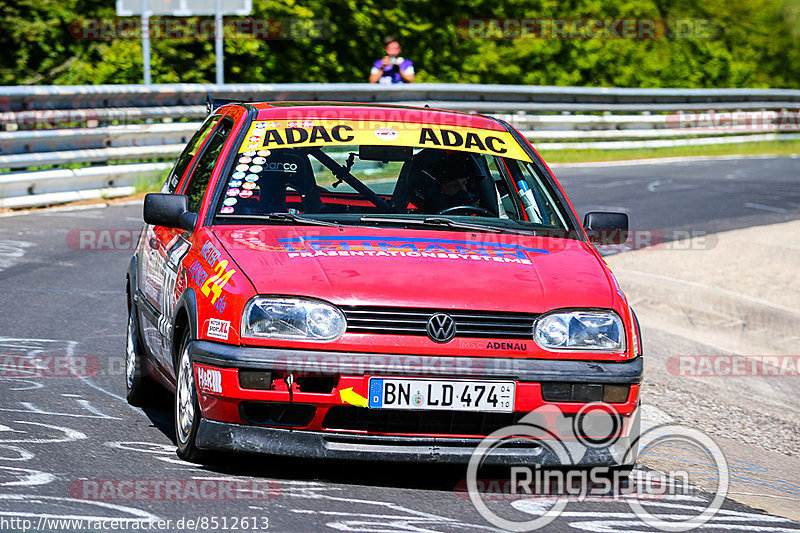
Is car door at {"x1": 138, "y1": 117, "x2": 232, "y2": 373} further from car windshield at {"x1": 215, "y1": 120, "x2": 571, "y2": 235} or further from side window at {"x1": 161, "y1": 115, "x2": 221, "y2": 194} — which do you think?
car windshield at {"x1": 215, "y1": 120, "x2": 571, "y2": 235}

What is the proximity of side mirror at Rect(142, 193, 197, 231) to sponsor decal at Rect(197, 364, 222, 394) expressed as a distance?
1.04 meters

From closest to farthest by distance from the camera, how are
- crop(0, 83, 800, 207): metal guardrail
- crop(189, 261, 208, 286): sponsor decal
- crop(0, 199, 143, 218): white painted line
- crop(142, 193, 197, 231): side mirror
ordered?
crop(189, 261, 208, 286): sponsor decal, crop(142, 193, 197, 231): side mirror, crop(0, 199, 143, 218): white painted line, crop(0, 83, 800, 207): metal guardrail

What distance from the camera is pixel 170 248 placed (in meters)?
6.02

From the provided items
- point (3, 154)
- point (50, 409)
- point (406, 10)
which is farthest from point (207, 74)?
point (50, 409)

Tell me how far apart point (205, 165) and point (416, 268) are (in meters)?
1.77

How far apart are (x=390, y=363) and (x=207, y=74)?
21.1 metres

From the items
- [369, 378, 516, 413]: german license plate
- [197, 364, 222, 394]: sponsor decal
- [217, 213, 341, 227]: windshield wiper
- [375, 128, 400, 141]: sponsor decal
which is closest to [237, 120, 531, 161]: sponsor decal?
[375, 128, 400, 141]: sponsor decal

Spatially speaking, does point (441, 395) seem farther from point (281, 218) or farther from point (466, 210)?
point (466, 210)

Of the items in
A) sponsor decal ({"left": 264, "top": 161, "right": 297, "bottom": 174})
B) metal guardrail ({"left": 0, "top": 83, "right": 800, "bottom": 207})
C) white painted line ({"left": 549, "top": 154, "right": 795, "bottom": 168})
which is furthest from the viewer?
white painted line ({"left": 549, "top": 154, "right": 795, "bottom": 168})

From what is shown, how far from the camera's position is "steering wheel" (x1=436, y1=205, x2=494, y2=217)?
6113 millimetres

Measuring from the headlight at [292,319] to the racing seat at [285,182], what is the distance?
3.40 feet

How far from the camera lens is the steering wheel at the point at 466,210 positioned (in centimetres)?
611

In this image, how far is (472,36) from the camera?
32.5 metres

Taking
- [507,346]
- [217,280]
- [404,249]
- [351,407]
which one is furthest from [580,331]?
[217,280]
